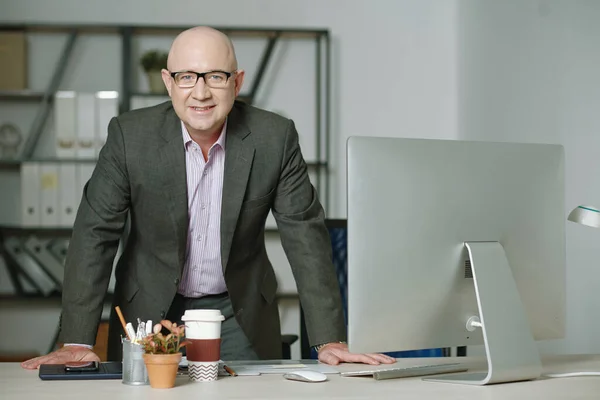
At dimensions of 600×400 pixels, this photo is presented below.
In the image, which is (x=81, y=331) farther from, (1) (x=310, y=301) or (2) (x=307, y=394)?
(2) (x=307, y=394)

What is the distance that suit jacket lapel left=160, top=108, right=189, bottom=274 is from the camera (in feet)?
6.99

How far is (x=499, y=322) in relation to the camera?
1.68 metres

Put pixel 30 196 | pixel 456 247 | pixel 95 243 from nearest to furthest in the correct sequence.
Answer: pixel 456 247, pixel 95 243, pixel 30 196

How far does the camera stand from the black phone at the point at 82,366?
1729 mm

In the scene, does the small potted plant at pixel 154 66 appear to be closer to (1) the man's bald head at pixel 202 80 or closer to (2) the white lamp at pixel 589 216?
(1) the man's bald head at pixel 202 80

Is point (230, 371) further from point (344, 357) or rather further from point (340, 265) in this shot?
point (340, 265)

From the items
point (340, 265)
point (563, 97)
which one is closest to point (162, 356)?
point (340, 265)

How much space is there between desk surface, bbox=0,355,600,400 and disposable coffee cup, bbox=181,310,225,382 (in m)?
0.03

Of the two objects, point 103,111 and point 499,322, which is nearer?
point 499,322

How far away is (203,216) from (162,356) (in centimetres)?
67

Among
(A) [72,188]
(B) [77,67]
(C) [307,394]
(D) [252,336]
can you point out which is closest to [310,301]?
(D) [252,336]

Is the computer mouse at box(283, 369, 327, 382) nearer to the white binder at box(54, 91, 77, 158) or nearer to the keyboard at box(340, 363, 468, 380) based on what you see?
the keyboard at box(340, 363, 468, 380)

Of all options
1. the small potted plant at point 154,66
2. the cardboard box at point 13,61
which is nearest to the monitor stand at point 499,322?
the small potted plant at point 154,66

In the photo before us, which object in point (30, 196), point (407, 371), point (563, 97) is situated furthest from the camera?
point (30, 196)
